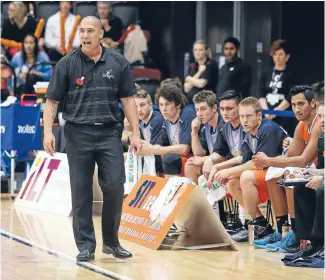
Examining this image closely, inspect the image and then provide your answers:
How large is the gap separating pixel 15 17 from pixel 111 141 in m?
8.74

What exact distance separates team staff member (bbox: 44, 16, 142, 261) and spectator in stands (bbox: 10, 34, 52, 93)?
23.5ft

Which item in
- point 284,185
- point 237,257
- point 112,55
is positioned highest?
point 112,55

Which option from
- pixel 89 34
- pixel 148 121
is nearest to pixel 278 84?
pixel 148 121

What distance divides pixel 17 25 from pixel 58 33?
667mm

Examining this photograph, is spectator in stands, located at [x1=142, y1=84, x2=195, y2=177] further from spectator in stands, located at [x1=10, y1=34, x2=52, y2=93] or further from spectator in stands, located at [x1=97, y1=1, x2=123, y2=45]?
spectator in stands, located at [x1=97, y1=1, x2=123, y2=45]

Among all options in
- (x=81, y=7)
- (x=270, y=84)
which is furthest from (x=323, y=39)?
(x=81, y=7)

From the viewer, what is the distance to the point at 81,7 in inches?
706

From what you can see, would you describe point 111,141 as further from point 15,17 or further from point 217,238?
point 15,17

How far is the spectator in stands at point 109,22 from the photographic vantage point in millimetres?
16641

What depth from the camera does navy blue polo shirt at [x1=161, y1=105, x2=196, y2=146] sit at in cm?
1068

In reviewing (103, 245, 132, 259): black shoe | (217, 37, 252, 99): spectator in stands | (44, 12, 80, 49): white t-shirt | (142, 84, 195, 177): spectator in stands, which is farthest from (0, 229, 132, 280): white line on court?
(44, 12, 80, 49): white t-shirt

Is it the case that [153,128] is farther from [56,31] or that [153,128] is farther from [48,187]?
[56,31]

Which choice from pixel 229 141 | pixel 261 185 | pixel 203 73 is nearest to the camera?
pixel 261 185

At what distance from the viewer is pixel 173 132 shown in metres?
10.9
